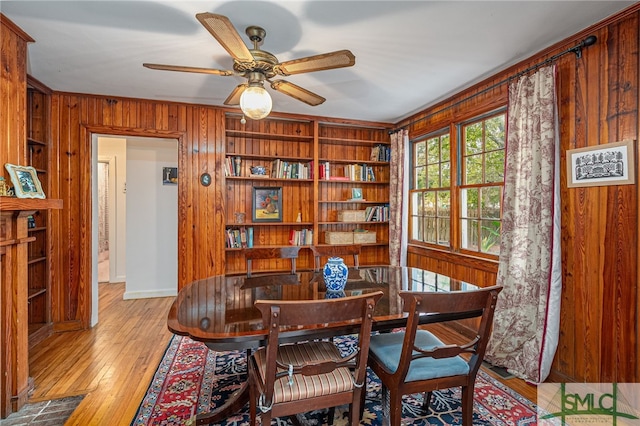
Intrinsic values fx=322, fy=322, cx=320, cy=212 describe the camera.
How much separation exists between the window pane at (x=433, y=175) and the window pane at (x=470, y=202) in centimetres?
47

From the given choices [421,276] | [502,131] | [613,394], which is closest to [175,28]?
[421,276]

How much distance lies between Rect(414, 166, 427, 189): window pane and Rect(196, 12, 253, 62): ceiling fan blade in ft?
Result: 9.29

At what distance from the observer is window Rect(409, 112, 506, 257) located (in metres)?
3.05

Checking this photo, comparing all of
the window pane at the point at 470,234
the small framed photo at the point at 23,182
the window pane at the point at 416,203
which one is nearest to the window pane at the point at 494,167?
the window pane at the point at 470,234

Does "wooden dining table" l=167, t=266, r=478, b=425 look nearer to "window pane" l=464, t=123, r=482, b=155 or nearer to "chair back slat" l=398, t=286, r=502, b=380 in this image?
"chair back slat" l=398, t=286, r=502, b=380

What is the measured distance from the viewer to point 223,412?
1.88 metres

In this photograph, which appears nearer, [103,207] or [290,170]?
[290,170]

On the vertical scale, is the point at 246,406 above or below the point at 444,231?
below

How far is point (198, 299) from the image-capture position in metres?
1.89

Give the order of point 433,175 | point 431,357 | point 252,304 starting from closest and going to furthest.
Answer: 1. point 431,357
2. point 252,304
3. point 433,175

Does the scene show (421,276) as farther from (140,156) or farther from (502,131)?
(140,156)

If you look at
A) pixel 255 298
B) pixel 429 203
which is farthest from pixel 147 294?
pixel 429 203

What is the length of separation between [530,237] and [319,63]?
1992 mm

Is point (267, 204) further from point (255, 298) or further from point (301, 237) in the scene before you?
point (255, 298)
